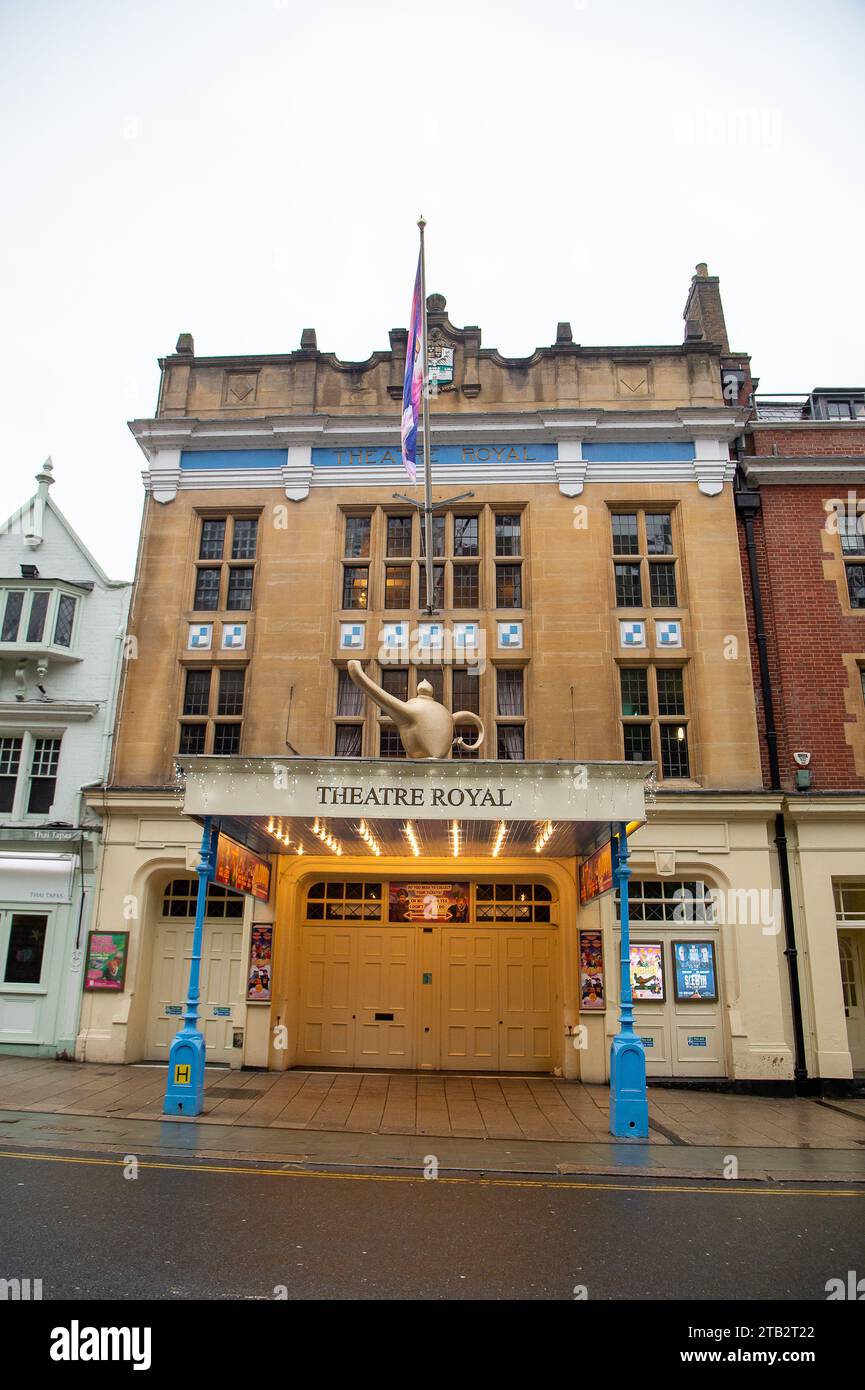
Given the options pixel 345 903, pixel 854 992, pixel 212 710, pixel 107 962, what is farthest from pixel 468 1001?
pixel 854 992

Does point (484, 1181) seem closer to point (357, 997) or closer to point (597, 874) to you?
point (597, 874)

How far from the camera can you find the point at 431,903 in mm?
16609

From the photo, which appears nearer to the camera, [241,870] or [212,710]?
[241,870]

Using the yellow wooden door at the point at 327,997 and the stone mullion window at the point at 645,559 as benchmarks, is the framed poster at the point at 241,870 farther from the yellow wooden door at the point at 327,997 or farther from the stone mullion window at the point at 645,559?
the stone mullion window at the point at 645,559

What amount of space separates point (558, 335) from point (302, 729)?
11.0m

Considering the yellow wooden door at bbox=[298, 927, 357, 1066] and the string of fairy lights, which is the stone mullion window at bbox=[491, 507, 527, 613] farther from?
the yellow wooden door at bbox=[298, 927, 357, 1066]

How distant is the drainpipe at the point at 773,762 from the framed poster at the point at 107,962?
12784 mm

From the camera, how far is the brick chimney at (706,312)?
64.6 feet

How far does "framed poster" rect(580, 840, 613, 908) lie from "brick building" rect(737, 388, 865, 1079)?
13.8 ft

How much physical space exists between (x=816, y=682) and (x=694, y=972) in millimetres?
6460

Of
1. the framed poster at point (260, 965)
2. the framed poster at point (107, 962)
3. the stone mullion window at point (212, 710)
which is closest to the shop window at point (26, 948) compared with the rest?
the framed poster at point (107, 962)

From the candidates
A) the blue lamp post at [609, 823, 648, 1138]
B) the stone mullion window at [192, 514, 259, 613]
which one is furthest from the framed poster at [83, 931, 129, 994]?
the blue lamp post at [609, 823, 648, 1138]

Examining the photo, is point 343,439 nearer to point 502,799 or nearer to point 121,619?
point 121,619
